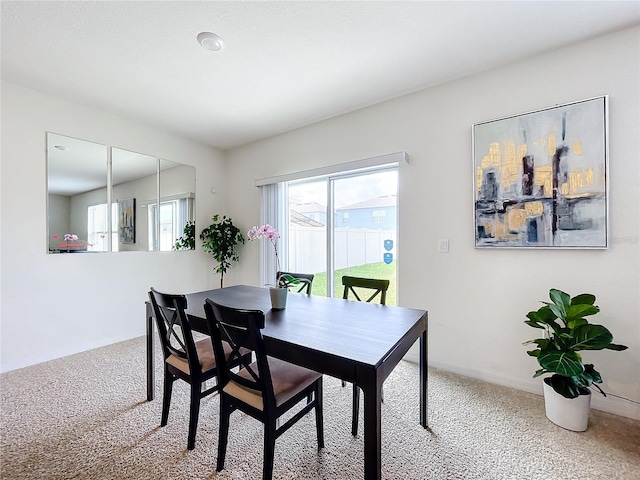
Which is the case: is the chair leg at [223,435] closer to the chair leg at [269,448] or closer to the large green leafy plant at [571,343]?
the chair leg at [269,448]

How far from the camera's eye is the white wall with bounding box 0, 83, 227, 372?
2576mm

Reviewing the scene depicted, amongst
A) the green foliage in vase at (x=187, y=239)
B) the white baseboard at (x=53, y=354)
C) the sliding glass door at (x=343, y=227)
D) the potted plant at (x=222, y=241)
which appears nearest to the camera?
the white baseboard at (x=53, y=354)

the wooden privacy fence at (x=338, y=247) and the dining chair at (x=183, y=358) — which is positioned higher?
the wooden privacy fence at (x=338, y=247)

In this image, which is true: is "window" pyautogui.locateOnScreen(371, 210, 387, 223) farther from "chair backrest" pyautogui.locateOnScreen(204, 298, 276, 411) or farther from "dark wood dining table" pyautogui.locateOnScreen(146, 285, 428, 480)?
"chair backrest" pyautogui.locateOnScreen(204, 298, 276, 411)

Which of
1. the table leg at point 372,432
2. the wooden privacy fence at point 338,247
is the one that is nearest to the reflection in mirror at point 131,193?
the wooden privacy fence at point 338,247

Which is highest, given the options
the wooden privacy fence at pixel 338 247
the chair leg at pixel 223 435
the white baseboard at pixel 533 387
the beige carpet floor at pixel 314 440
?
the wooden privacy fence at pixel 338 247

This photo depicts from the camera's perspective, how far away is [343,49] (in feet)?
6.91

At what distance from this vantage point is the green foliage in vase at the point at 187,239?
12.8 ft

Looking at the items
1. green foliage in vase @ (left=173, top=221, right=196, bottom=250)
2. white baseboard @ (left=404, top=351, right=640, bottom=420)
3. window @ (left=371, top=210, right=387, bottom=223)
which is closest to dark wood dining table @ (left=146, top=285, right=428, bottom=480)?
white baseboard @ (left=404, top=351, right=640, bottom=420)

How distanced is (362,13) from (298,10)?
41 cm

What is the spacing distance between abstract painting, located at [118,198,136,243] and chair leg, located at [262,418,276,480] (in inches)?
121

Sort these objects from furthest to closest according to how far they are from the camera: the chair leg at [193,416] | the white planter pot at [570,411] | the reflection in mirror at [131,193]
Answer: the reflection in mirror at [131,193]
the white planter pot at [570,411]
the chair leg at [193,416]

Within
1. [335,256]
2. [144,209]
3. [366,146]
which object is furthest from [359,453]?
[144,209]

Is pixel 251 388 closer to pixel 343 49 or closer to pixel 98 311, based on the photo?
pixel 343 49
